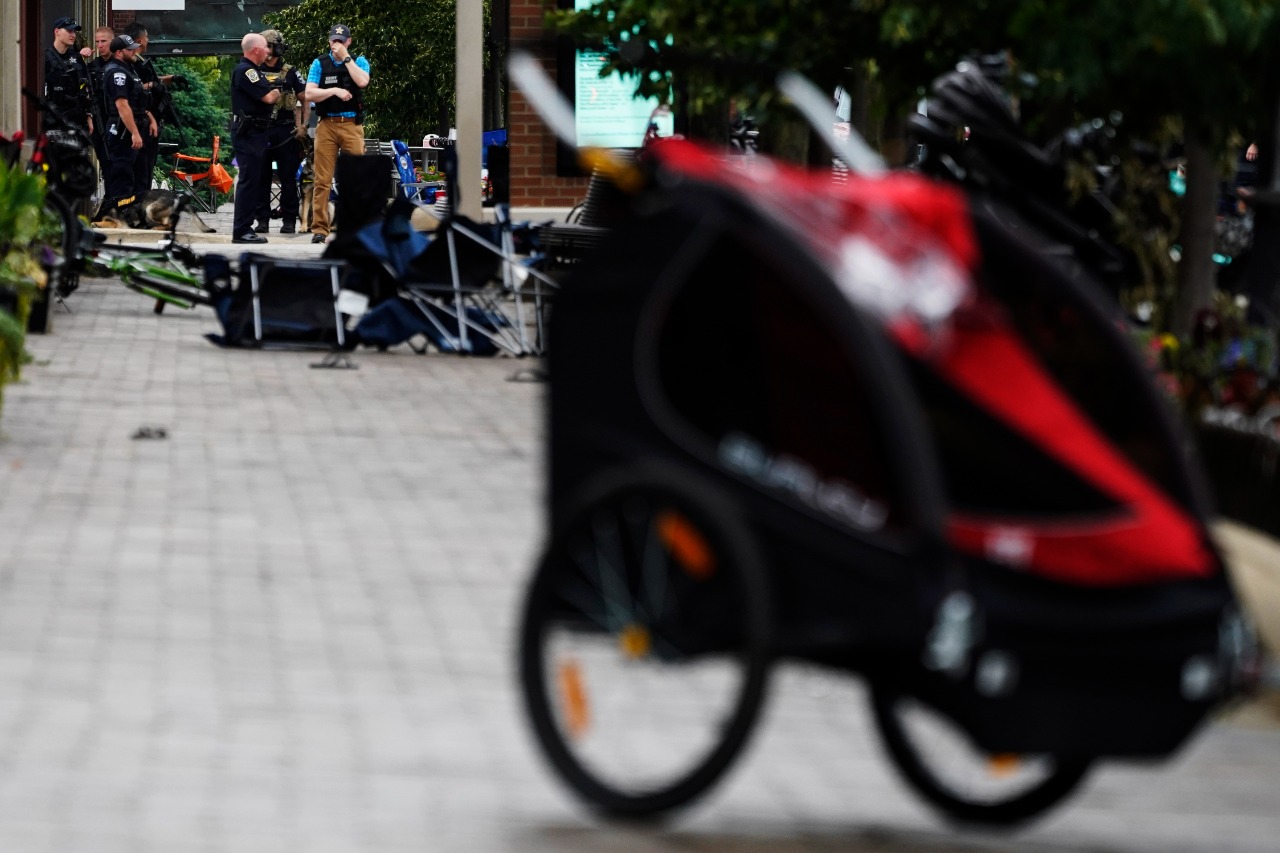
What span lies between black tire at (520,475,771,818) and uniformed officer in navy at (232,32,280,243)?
19.0 metres

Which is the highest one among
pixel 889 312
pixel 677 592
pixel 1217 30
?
pixel 1217 30

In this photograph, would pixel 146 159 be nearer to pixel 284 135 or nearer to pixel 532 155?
pixel 284 135

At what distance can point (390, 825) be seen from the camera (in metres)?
4.93

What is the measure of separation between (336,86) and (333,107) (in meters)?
0.25

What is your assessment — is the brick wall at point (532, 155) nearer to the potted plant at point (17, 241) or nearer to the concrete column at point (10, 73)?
the concrete column at point (10, 73)

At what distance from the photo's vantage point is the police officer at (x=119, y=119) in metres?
24.1

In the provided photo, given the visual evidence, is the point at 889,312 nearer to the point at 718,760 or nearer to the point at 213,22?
the point at 718,760

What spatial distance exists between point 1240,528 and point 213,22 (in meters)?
47.3

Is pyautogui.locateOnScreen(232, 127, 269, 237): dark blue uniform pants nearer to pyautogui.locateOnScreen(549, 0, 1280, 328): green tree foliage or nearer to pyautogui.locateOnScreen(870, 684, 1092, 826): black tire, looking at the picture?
pyautogui.locateOnScreen(549, 0, 1280, 328): green tree foliage

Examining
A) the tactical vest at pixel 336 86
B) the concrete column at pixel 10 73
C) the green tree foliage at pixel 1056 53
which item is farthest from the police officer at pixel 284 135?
the green tree foliage at pixel 1056 53

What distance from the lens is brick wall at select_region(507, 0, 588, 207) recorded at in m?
21.9

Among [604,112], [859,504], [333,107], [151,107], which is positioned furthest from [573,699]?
[151,107]

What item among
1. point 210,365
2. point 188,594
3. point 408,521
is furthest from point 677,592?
point 210,365

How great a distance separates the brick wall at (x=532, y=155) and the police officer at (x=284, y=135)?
129 inches
